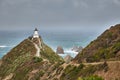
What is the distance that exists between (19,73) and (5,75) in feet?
38.0

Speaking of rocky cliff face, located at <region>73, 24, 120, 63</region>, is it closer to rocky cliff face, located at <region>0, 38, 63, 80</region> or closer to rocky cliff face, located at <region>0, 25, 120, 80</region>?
rocky cliff face, located at <region>0, 25, 120, 80</region>

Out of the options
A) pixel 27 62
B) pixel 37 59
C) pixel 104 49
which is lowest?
pixel 104 49

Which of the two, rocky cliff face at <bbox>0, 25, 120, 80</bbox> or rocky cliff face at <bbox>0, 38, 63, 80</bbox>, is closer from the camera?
rocky cliff face at <bbox>0, 25, 120, 80</bbox>

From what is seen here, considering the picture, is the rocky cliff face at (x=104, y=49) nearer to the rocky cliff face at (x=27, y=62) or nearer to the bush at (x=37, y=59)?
the rocky cliff face at (x=27, y=62)

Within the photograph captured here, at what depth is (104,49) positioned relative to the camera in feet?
274

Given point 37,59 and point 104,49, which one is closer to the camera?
point 104,49

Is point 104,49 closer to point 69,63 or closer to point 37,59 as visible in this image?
point 69,63

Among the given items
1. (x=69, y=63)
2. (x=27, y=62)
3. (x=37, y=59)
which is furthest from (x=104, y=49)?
(x=27, y=62)

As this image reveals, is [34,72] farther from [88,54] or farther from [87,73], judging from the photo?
[87,73]

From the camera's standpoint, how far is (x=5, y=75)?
397ft

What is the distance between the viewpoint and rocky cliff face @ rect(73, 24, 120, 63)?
77250 millimetres

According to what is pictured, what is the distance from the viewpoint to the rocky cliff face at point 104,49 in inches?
3041

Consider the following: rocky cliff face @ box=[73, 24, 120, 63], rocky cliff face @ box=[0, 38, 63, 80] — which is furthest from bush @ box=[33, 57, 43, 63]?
rocky cliff face @ box=[73, 24, 120, 63]

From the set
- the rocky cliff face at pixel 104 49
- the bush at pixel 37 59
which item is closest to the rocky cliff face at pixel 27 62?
the bush at pixel 37 59
